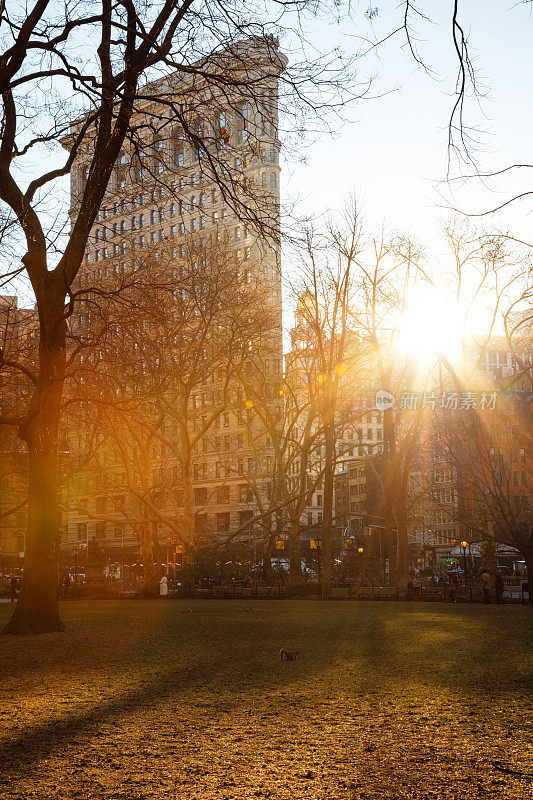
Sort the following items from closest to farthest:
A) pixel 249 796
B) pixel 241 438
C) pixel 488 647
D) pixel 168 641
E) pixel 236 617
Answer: pixel 249 796 → pixel 488 647 → pixel 168 641 → pixel 236 617 → pixel 241 438

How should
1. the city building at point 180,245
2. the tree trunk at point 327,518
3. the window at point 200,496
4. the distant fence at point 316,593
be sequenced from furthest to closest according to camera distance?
the window at point 200,496 → the tree trunk at point 327,518 → the distant fence at point 316,593 → the city building at point 180,245

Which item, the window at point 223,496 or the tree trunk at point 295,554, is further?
the window at point 223,496

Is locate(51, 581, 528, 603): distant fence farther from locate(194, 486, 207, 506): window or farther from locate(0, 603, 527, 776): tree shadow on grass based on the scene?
locate(194, 486, 207, 506): window

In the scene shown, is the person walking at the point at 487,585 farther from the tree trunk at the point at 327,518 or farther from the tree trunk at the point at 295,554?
the tree trunk at the point at 295,554

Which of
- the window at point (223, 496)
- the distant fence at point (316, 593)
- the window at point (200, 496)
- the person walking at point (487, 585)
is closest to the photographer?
the person walking at point (487, 585)

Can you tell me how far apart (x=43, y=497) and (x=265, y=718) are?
1086 cm

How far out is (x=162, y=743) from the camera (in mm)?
6734

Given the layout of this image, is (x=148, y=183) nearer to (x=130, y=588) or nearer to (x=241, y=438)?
(x=130, y=588)

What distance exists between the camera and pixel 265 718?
25.9ft

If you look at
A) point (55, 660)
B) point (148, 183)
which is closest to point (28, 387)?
point (148, 183)

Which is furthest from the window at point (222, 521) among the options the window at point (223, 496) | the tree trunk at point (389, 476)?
the tree trunk at point (389, 476)

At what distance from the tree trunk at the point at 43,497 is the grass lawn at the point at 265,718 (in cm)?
108

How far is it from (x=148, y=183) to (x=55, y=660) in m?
8.25

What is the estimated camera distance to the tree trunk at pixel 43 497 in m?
17.5
